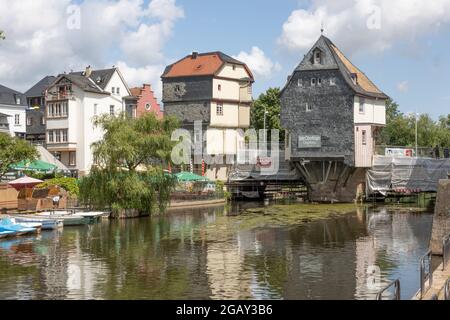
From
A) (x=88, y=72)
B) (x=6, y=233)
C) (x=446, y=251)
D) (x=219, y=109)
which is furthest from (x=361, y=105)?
(x=446, y=251)

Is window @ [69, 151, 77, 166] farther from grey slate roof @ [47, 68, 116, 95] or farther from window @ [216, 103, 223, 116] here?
window @ [216, 103, 223, 116]

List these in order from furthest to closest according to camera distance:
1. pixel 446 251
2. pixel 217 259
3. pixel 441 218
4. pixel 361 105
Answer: pixel 361 105, pixel 217 259, pixel 441 218, pixel 446 251

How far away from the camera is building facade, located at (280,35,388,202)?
65.8m

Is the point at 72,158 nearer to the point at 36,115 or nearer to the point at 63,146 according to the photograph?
the point at 63,146

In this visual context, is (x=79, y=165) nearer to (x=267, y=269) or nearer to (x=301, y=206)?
(x=301, y=206)

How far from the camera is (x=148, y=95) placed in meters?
86.8

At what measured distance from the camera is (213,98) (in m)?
82.6

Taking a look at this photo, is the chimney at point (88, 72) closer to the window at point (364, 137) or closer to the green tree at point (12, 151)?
the green tree at point (12, 151)

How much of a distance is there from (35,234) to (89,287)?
57.3 ft

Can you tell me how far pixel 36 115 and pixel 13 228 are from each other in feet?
163

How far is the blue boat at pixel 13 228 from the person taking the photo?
3897 cm

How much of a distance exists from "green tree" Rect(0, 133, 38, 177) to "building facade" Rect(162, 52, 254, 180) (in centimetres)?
3192

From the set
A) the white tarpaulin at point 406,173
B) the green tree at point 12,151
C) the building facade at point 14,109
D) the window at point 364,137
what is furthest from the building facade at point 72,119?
the white tarpaulin at point 406,173
